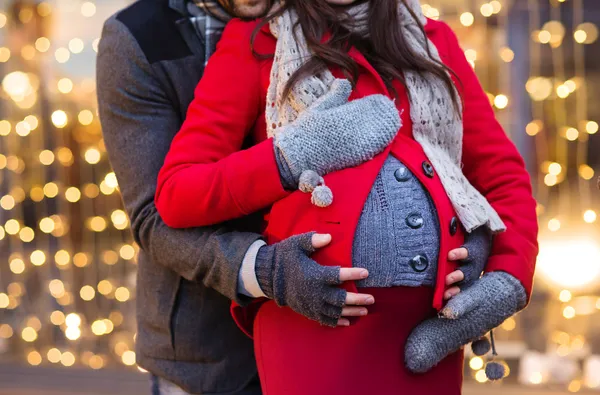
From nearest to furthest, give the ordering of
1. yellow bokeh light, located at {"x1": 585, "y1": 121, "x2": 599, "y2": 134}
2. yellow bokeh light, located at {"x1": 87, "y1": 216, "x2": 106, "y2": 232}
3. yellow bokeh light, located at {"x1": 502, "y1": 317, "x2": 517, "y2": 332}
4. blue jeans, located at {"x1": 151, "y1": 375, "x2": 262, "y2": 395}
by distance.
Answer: blue jeans, located at {"x1": 151, "y1": 375, "x2": 262, "y2": 395}, yellow bokeh light, located at {"x1": 585, "y1": 121, "x2": 599, "y2": 134}, yellow bokeh light, located at {"x1": 502, "y1": 317, "x2": 517, "y2": 332}, yellow bokeh light, located at {"x1": 87, "y1": 216, "x2": 106, "y2": 232}

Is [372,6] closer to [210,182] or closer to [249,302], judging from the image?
[210,182]

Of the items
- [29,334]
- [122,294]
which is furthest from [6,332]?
[122,294]

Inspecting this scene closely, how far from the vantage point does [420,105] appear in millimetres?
1244

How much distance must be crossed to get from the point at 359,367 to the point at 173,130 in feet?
1.76

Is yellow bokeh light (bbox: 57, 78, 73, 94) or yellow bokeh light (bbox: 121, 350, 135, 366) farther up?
yellow bokeh light (bbox: 57, 78, 73, 94)

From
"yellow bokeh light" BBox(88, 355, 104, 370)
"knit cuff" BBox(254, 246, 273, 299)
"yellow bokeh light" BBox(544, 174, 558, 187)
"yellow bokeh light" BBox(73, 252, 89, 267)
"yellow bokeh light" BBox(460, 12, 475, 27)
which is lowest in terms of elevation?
"yellow bokeh light" BBox(88, 355, 104, 370)

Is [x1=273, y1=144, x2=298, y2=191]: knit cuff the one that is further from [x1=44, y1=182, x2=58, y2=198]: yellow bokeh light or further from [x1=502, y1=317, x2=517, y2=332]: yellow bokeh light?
[x1=44, y1=182, x2=58, y2=198]: yellow bokeh light

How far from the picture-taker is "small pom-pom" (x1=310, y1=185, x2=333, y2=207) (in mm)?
1120

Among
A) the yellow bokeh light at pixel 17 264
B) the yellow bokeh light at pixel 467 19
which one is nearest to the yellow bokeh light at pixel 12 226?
the yellow bokeh light at pixel 17 264

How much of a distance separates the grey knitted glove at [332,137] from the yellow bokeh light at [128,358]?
227 cm

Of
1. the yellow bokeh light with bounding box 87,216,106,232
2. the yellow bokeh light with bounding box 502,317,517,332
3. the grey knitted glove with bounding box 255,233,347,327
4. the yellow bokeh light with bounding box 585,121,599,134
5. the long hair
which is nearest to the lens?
the grey knitted glove with bounding box 255,233,347,327

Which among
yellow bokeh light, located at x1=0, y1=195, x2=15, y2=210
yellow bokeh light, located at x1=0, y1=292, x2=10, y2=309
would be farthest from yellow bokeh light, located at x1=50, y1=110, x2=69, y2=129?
yellow bokeh light, located at x1=0, y1=292, x2=10, y2=309

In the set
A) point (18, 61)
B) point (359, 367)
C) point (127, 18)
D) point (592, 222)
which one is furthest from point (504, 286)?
point (18, 61)

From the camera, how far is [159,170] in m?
1.35
